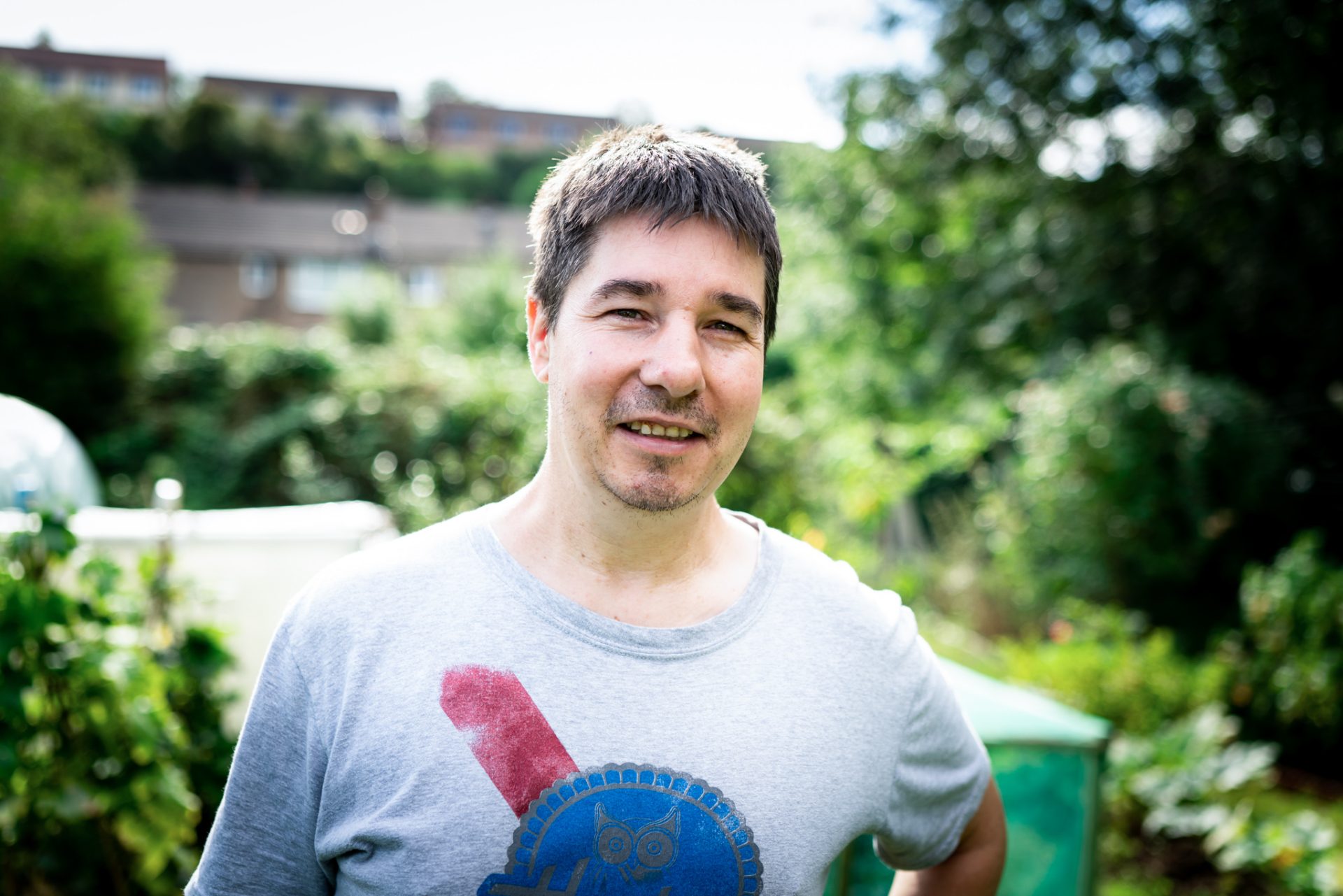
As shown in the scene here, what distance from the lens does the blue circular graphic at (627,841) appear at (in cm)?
122

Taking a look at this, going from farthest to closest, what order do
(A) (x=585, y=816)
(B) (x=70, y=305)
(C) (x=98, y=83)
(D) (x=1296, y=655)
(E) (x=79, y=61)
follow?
(C) (x=98, y=83)
(E) (x=79, y=61)
(B) (x=70, y=305)
(D) (x=1296, y=655)
(A) (x=585, y=816)

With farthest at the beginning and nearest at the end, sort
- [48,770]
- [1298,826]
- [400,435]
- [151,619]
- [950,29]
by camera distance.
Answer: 1. [400,435]
2. [950,29]
3. [1298,826]
4. [151,619]
5. [48,770]

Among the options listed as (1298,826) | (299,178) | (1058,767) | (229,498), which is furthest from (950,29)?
(299,178)

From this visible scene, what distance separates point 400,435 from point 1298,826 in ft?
28.0

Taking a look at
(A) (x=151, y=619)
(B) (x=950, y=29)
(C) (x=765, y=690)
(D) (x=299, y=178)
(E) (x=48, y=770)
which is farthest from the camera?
(D) (x=299, y=178)

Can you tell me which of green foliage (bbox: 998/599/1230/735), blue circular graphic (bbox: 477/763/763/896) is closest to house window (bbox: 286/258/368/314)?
green foliage (bbox: 998/599/1230/735)

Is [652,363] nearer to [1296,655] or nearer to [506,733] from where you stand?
[506,733]

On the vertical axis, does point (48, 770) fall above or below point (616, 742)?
below

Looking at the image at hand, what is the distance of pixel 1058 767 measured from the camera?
94.4 inches

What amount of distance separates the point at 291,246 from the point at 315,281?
4.80 feet

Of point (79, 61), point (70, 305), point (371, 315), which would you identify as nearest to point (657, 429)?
point (70, 305)

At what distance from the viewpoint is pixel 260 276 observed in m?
31.6

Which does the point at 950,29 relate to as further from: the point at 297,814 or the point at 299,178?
the point at 299,178

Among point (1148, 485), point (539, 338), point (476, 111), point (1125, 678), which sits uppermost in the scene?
point (476, 111)
